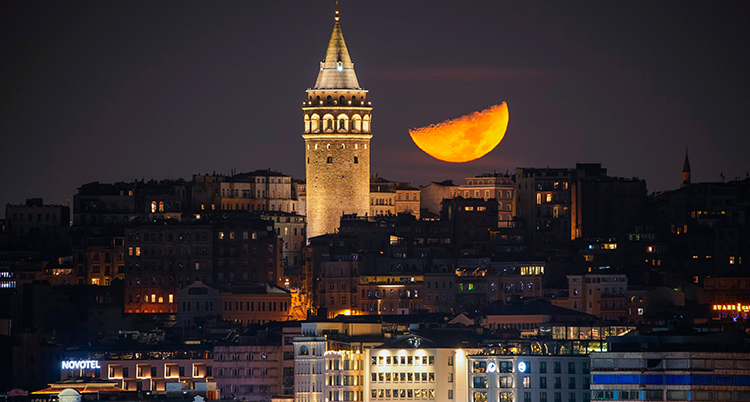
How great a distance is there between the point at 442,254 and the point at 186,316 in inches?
767

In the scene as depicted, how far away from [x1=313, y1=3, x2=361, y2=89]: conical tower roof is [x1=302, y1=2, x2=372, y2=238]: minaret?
7 cm

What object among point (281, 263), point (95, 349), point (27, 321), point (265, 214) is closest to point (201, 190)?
point (265, 214)

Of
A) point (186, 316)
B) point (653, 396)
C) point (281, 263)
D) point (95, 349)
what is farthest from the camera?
point (281, 263)

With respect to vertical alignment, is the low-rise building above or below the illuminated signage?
below

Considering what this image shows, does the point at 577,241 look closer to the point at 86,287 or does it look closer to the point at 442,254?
the point at 442,254

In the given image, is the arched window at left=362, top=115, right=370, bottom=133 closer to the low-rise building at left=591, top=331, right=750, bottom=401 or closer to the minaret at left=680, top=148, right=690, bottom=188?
the minaret at left=680, top=148, right=690, bottom=188

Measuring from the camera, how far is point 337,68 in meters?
163

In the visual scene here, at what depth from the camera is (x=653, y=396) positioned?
96.2 m

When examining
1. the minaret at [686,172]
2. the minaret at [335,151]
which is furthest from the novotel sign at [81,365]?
the minaret at [686,172]

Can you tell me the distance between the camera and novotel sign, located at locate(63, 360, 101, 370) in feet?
392

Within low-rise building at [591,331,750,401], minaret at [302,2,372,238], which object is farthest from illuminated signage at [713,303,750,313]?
low-rise building at [591,331,750,401]

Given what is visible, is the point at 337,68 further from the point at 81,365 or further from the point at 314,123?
the point at 81,365

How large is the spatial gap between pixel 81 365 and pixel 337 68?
48223 millimetres

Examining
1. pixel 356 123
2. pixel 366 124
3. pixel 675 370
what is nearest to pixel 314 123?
pixel 356 123
